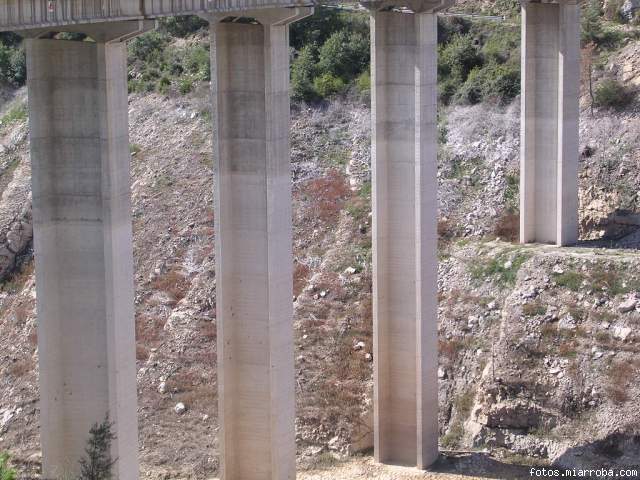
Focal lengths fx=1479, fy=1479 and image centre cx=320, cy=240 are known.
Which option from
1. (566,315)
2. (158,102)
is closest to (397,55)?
(566,315)

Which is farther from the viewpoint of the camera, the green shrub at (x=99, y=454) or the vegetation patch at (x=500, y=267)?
the vegetation patch at (x=500, y=267)

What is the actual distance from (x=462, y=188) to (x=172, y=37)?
18446mm

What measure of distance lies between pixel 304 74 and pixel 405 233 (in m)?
22.6

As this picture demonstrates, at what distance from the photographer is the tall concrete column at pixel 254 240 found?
104 feet

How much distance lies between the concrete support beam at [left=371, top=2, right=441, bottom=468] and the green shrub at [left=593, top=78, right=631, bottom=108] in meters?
17.9

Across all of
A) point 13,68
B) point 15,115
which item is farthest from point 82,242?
point 13,68

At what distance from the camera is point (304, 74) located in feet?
196

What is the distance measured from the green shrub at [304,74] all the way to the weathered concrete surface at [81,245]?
30.9 metres

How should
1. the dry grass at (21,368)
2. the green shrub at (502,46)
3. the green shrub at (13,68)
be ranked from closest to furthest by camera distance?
1. the dry grass at (21,368)
2. the green shrub at (502,46)
3. the green shrub at (13,68)

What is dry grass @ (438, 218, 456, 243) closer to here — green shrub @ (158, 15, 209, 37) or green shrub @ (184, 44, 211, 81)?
green shrub @ (184, 44, 211, 81)

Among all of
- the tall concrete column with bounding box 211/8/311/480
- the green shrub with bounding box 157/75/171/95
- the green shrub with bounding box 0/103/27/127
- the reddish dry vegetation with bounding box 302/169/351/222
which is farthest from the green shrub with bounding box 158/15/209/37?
the tall concrete column with bounding box 211/8/311/480

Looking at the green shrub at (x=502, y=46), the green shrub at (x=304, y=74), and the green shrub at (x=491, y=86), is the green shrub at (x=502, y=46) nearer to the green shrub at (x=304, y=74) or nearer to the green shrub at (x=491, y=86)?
the green shrub at (x=491, y=86)

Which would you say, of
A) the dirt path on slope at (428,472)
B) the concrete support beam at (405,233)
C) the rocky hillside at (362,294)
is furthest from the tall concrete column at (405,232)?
the rocky hillside at (362,294)

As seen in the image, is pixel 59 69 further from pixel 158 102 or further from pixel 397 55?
pixel 158 102
